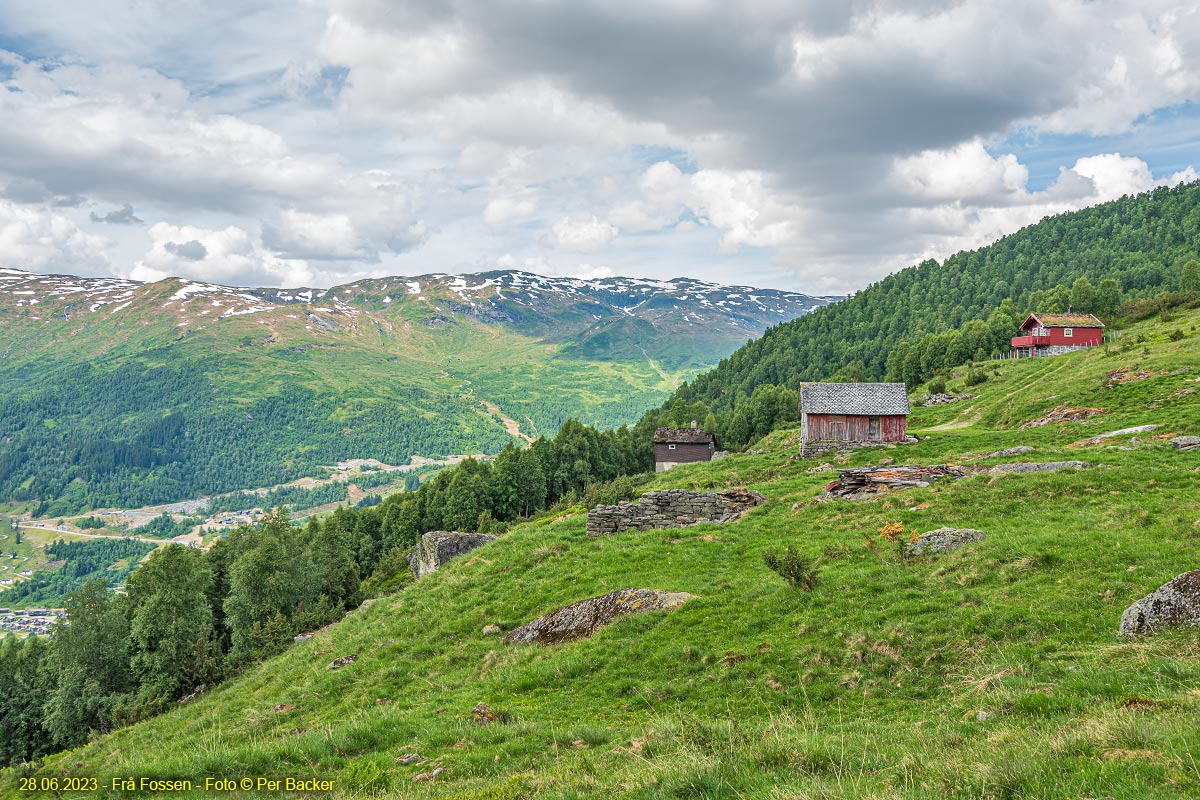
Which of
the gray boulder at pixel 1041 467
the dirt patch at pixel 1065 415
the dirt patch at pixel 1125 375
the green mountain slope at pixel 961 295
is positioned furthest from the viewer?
the green mountain slope at pixel 961 295

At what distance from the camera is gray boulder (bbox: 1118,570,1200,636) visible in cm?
1196

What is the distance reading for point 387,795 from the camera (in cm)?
978

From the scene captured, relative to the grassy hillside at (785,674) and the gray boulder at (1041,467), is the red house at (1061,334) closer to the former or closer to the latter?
the grassy hillside at (785,674)

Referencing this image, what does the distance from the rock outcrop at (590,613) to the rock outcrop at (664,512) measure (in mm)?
10132

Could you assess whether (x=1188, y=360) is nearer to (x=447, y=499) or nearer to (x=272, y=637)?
(x=272, y=637)

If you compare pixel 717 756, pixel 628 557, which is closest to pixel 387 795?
pixel 717 756

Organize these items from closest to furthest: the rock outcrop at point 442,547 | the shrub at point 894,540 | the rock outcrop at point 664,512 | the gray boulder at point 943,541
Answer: the gray boulder at point 943,541, the shrub at point 894,540, the rock outcrop at point 664,512, the rock outcrop at point 442,547

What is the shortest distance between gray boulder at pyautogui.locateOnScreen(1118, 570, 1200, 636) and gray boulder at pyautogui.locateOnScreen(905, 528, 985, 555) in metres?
7.38

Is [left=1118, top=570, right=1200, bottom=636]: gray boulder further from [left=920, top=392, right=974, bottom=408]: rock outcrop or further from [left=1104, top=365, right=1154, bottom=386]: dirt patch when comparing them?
[left=920, top=392, right=974, bottom=408]: rock outcrop

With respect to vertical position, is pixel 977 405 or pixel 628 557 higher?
pixel 977 405

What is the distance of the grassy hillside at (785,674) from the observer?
7.99m

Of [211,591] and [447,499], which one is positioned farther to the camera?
[447,499]

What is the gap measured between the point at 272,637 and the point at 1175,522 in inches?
2056

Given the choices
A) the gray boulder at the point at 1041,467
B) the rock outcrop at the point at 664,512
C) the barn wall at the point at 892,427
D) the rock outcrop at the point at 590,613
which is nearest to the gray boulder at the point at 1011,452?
the gray boulder at the point at 1041,467
